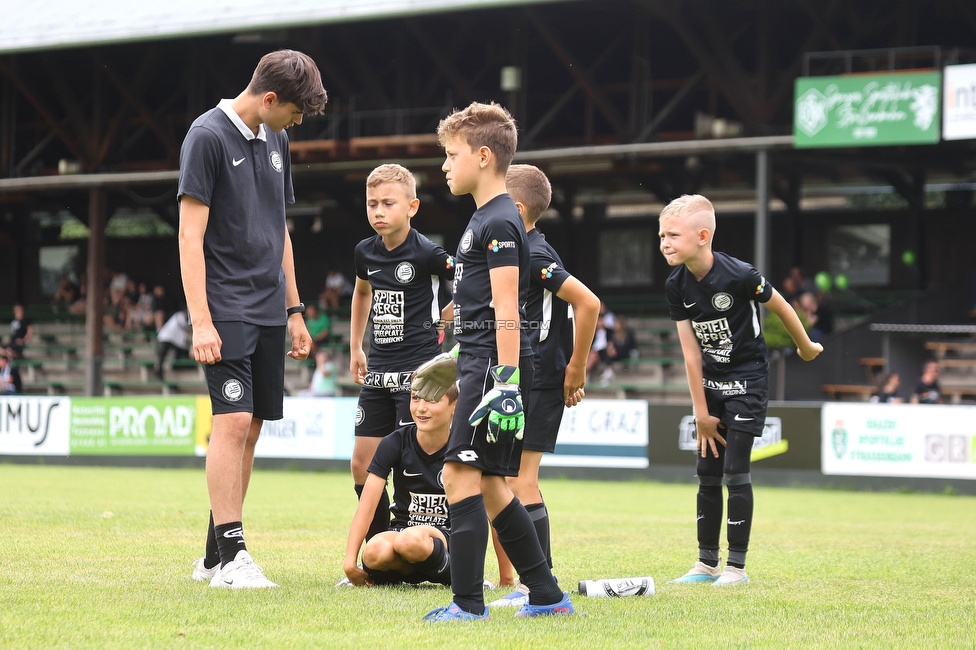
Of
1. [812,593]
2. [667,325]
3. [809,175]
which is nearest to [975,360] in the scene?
[667,325]

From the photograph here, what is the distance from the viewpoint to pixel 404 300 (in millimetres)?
6285

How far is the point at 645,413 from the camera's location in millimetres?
16344

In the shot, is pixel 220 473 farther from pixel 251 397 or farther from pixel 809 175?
pixel 809 175

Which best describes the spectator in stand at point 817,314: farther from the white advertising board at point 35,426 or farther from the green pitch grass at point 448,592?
the white advertising board at point 35,426

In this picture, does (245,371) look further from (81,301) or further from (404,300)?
(81,301)

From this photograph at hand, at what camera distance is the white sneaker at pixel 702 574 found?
6093 millimetres

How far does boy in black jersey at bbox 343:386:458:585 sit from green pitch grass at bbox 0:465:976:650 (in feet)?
0.45

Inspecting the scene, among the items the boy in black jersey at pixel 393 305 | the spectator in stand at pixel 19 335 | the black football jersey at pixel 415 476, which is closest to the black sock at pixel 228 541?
the black football jersey at pixel 415 476

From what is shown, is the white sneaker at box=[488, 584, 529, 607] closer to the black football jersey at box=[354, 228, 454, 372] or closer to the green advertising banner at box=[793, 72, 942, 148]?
the black football jersey at box=[354, 228, 454, 372]

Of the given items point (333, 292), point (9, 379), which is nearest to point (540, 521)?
point (9, 379)

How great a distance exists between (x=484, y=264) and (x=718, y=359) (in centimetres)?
208

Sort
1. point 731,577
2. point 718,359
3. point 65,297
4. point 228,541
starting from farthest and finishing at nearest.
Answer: point 65,297
point 718,359
point 731,577
point 228,541

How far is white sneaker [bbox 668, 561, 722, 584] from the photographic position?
6.09m

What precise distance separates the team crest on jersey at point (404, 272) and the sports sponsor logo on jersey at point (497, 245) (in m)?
1.84
